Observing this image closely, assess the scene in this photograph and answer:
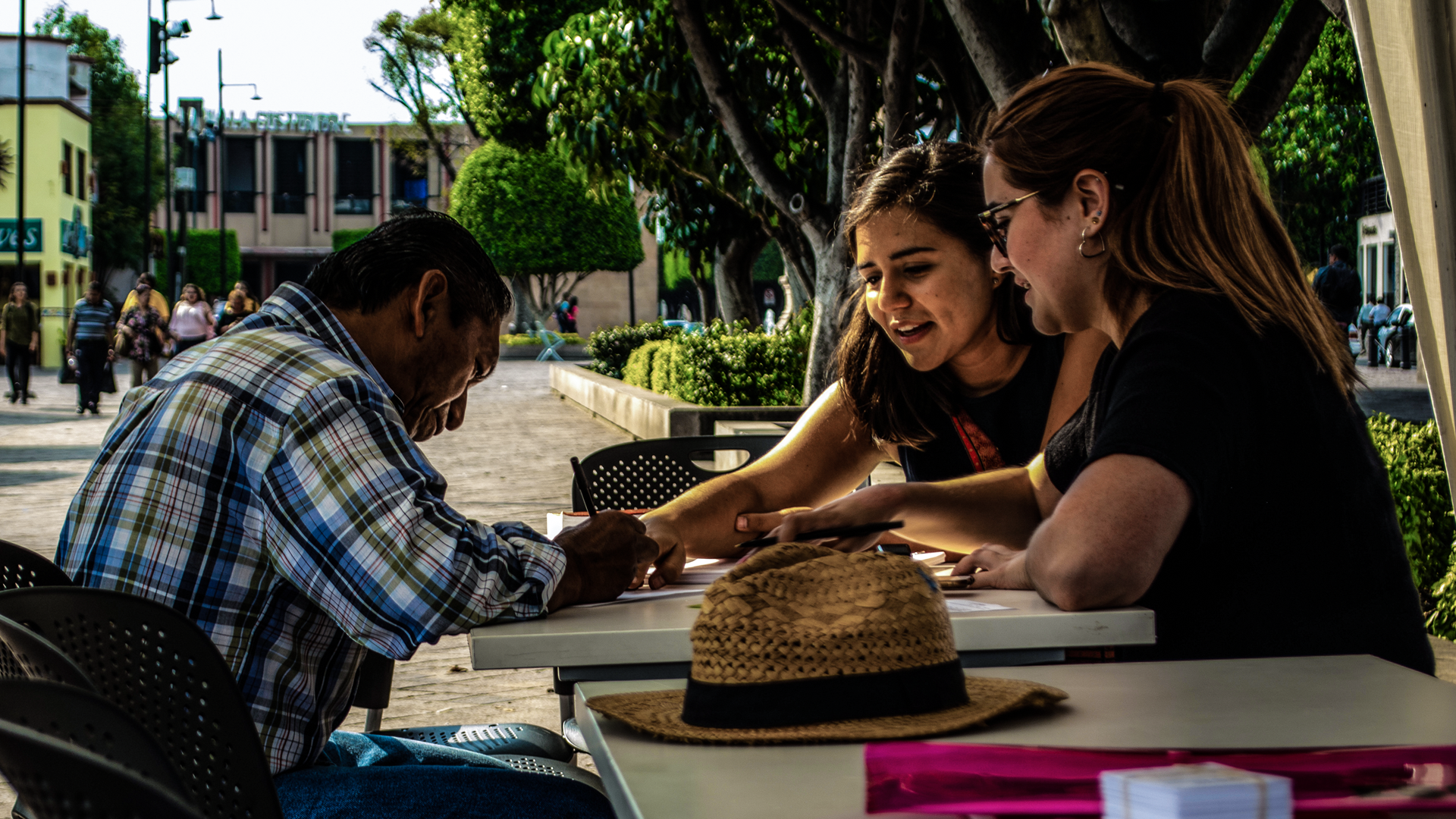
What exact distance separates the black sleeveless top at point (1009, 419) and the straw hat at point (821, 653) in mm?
1934

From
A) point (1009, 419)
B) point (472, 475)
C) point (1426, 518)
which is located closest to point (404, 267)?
point (1009, 419)

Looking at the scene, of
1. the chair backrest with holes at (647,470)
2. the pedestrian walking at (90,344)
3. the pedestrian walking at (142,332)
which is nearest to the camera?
the chair backrest with holes at (647,470)

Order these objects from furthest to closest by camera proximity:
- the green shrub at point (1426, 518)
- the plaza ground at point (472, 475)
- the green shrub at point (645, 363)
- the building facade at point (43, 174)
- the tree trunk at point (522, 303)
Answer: the tree trunk at point (522, 303) → the building facade at point (43, 174) → the green shrub at point (645, 363) → the green shrub at point (1426, 518) → the plaza ground at point (472, 475)

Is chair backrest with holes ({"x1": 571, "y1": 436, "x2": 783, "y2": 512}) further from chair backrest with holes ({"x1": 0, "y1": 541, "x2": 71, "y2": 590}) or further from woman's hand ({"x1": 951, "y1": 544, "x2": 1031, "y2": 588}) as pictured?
chair backrest with holes ({"x1": 0, "y1": 541, "x2": 71, "y2": 590})

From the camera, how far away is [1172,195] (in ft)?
7.20

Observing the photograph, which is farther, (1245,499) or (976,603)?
(976,603)

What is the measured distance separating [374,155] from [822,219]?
57822mm

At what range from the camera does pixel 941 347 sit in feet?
10.9

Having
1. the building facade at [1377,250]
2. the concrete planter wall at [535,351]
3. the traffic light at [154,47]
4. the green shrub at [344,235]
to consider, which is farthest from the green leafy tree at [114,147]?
the building facade at [1377,250]

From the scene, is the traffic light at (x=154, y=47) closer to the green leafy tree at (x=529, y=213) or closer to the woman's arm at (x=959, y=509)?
the green leafy tree at (x=529, y=213)

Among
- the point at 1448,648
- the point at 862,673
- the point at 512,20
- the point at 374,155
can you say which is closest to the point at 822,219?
the point at 1448,648

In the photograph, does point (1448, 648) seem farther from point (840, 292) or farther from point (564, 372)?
point (564, 372)

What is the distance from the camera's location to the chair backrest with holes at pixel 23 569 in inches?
71.3

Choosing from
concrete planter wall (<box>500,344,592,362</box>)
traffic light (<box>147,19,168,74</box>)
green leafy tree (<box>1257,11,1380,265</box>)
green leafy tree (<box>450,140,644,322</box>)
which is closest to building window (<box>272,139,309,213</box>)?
green leafy tree (<box>450,140,644,322</box>)
